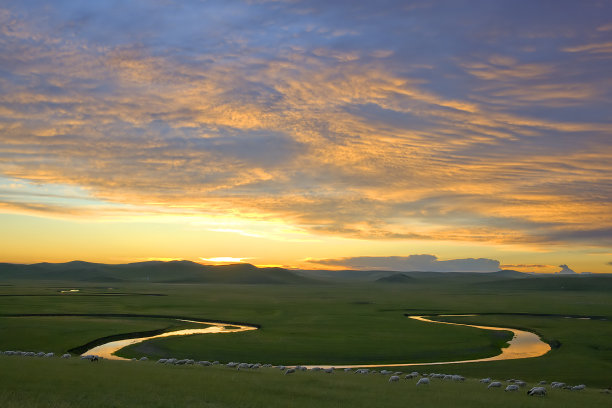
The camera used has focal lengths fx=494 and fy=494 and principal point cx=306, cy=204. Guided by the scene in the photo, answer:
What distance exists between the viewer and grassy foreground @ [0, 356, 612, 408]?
22.4m

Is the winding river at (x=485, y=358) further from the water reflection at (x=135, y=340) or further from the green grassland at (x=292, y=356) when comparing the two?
the green grassland at (x=292, y=356)

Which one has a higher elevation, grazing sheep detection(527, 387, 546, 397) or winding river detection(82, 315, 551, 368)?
grazing sheep detection(527, 387, 546, 397)

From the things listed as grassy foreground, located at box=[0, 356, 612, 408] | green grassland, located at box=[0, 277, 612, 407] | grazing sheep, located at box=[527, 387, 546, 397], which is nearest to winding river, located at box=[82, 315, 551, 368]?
green grassland, located at box=[0, 277, 612, 407]

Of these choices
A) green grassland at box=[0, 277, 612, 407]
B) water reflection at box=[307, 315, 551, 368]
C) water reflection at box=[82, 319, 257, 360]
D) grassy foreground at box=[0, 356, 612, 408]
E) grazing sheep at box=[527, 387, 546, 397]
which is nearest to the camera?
grassy foreground at box=[0, 356, 612, 408]

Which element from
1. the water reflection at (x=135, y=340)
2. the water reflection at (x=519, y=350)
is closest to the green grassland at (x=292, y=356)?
the water reflection at (x=519, y=350)

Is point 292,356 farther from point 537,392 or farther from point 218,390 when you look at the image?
point 537,392

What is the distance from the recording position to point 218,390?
25.0 m

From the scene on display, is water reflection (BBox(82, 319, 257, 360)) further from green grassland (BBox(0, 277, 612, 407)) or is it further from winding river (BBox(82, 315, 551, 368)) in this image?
green grassland (BBox(0, 277, 612, 407))

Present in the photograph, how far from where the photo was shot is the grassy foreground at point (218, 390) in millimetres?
22359

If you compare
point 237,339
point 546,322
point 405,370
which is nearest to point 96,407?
point 405,370

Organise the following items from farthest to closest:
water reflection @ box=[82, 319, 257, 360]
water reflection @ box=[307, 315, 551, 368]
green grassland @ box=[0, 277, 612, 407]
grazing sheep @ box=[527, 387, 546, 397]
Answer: water reflection @ box=[82, 319, 257, 360] → water reflection @ box=[307, 315, 551, 368] → grazing sheep @ box=[527, 387, 546, 397] → green grassland @ box=[0, 277, 612, 407]

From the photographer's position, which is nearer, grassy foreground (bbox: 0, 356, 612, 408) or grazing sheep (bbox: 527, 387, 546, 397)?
grassy foreground (bbox: 0, 356, 612, 408)

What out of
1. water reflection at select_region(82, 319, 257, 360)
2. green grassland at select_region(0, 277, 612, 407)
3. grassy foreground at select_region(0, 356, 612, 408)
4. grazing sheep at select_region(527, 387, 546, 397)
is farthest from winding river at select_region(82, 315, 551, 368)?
grazing sheep at select_region(527, 387, 546, 397)

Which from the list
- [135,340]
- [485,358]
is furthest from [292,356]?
[135,340]
